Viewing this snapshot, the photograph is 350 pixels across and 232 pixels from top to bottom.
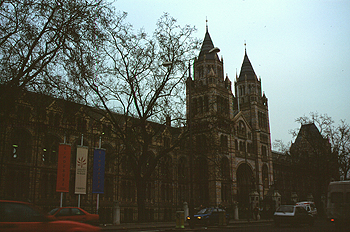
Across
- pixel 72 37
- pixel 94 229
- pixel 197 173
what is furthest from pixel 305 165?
pixel 94 229

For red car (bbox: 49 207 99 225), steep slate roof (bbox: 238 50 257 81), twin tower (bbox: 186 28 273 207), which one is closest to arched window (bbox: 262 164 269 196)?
twin tower (bbox: 186 28 273 207)

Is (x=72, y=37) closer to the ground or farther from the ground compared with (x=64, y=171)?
farther from the ground

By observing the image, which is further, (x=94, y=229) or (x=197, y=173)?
(x=197, y=173)

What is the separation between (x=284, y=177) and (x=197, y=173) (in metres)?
32.4

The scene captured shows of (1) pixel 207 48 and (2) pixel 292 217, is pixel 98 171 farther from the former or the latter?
(1) pixel 207 48

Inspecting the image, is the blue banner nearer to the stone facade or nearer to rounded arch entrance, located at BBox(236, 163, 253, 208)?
the stone facade

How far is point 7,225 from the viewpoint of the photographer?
7.77m

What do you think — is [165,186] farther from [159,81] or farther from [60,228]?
[60,228]

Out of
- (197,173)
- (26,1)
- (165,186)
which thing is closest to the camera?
(26,1)

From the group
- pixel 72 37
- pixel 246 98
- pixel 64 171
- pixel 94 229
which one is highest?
pixel 246 98

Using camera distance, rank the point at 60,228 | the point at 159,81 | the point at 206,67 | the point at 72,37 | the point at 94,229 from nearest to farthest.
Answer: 1. the point at 60,228
2. the point at 94,229
3. the point at 72,37
4. the point at 159,81
5. the point at 206,67

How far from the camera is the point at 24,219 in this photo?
8039mm

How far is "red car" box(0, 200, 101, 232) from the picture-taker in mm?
7820

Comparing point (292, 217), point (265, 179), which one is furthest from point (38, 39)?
point (265, 179)
